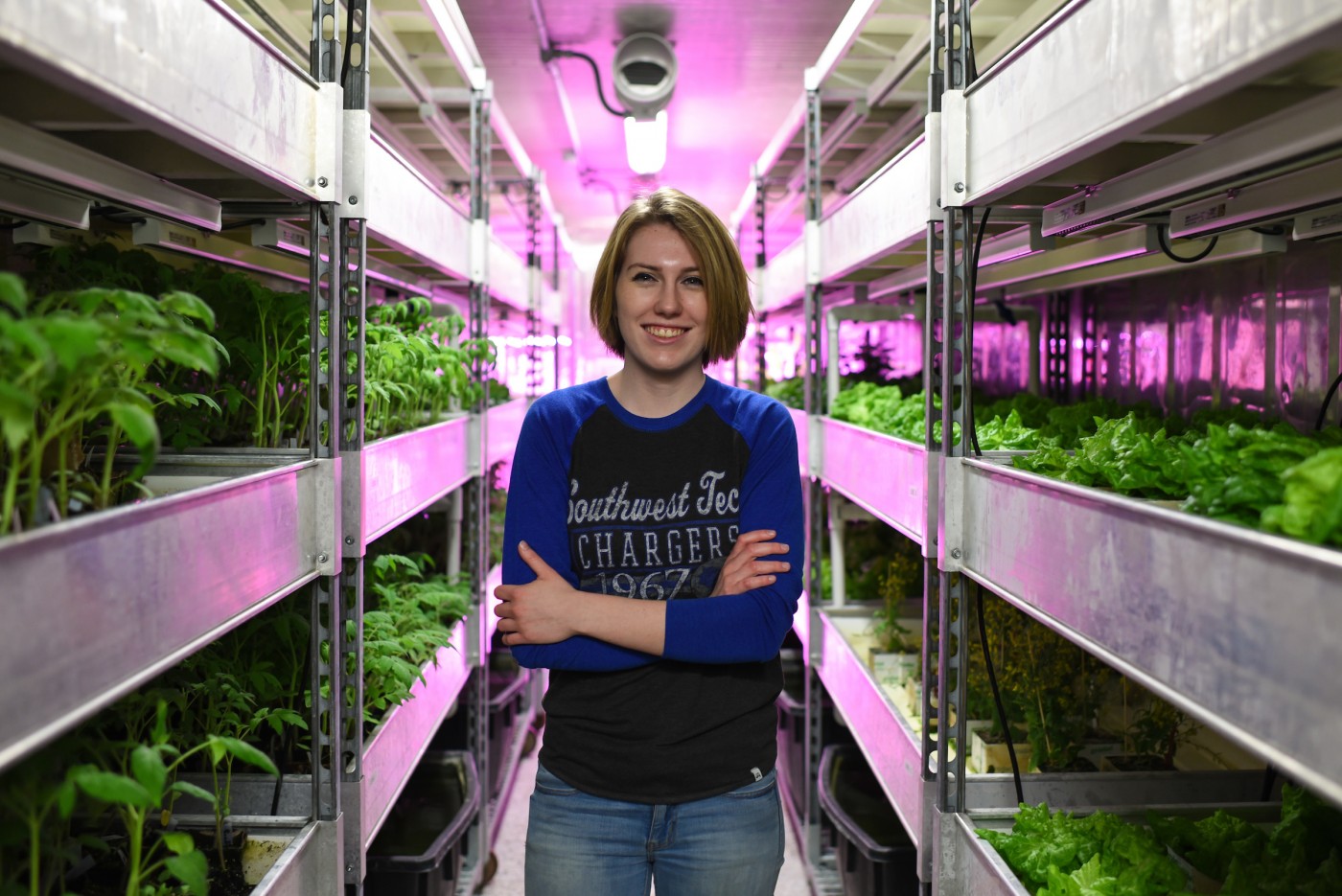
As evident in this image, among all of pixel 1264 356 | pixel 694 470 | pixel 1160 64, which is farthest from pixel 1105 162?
pixel 1264 356

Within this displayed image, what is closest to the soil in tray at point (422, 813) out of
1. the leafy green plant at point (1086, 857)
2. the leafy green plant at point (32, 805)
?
the leafy green plant at point (1086, 857)

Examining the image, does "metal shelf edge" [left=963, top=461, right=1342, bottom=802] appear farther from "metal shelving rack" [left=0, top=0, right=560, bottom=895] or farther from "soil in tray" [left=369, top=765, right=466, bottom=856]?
"soil in tray" [left=369, top=765, right=466, bottom=856]

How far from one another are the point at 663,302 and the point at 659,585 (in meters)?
0.47

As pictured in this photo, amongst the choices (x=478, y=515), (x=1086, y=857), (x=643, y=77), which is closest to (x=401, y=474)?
(x=478, y=515)

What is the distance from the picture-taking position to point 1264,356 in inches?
121

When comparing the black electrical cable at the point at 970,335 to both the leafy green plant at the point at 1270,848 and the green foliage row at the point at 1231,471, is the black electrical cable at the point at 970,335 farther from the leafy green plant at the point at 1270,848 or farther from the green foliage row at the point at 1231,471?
the leafy green plant at the point at 1270,848

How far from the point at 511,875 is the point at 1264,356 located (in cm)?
337

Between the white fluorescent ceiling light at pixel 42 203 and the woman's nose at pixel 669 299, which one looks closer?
the white fluorescent ceiling light at pixel 42 203

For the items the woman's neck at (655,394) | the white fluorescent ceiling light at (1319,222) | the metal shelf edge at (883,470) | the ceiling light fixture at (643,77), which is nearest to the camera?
the woman's neck at (655,394)

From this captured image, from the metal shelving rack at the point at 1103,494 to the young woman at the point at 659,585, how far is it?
1.50 ft

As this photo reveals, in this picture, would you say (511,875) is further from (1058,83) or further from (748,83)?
(748,83)

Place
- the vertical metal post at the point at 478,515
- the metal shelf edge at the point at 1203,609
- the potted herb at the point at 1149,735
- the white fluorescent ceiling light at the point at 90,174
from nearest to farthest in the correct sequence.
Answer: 1. the metal shelf edge at the point at 1203,609
2. the white fluorescent ceiling light at the point at 90,174
3. the potted herb at the point at 1149,735
4. the vertical metal post at the point at 478,515

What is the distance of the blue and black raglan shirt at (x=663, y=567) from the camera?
173 centimetres

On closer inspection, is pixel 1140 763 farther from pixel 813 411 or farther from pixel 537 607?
pixel 813 411
